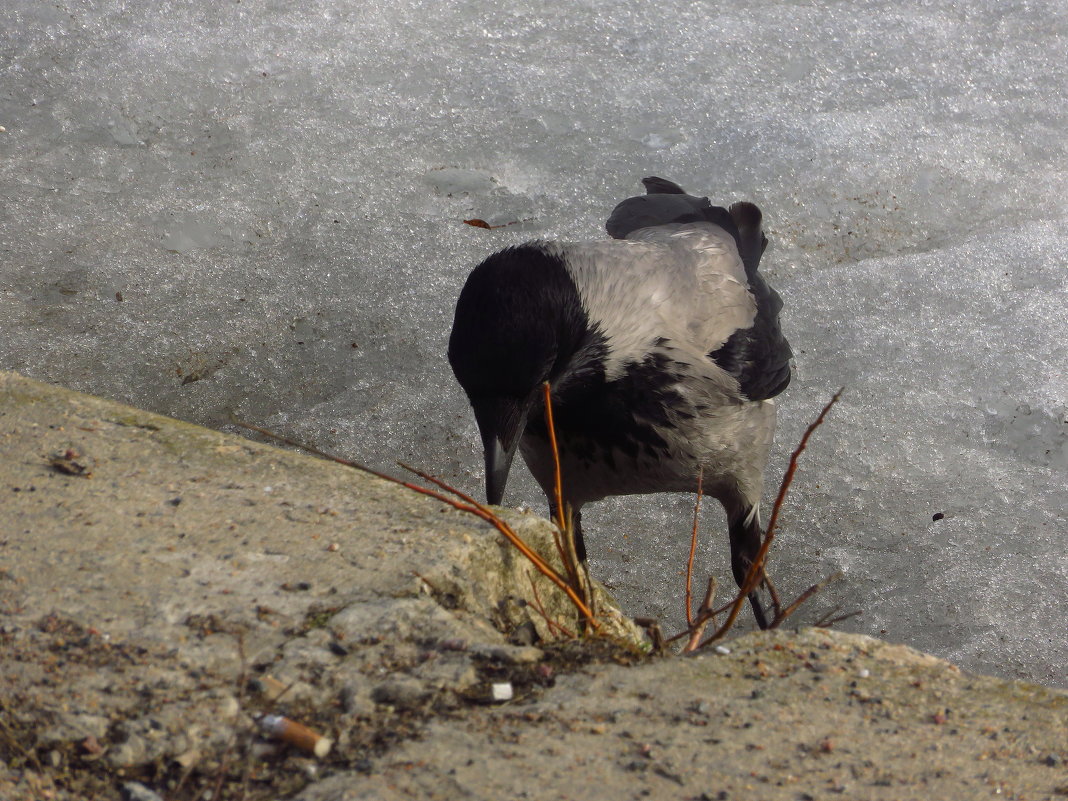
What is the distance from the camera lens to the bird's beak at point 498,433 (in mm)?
3145

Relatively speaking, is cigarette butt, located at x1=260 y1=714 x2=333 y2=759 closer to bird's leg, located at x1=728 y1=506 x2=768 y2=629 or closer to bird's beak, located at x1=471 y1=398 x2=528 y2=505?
bird's beak, located at x1=471 y1=398 x2=528 y2=505

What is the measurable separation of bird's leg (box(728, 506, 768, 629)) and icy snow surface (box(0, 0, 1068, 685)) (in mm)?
138

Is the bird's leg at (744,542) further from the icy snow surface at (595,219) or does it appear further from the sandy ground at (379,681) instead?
the sandy ground at (379,681)

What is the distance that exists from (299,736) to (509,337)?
133 cm

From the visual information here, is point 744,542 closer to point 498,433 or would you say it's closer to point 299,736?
point 498,433

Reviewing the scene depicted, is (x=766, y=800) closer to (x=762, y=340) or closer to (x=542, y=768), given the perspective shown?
(x=542, y=768)

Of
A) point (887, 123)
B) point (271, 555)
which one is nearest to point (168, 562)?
point (271, 555)

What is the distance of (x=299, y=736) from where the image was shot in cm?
195

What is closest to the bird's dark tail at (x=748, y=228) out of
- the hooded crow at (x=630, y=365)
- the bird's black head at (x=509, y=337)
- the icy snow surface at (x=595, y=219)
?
the hooded crow at (x=630, y=365)

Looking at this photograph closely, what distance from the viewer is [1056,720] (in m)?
2.28

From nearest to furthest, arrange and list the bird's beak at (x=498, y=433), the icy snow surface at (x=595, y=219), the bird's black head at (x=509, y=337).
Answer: the bird's black head at (x=509, y=337)
the bird's beak at (x=498, y=433)
the icy snow surface at (x=595, y=219)

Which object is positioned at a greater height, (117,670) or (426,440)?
(117,670)

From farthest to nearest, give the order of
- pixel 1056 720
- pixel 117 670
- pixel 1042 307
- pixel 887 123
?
pixel 887 123 → pixel 1042 307 → pixel 1056 720 → pixel 117 670

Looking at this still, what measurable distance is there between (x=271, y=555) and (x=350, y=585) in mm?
229
